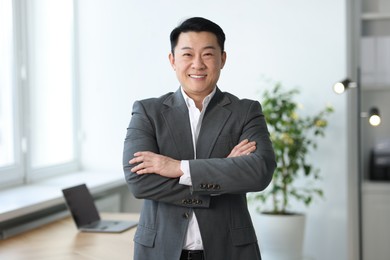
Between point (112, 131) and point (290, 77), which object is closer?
point (290, 77)

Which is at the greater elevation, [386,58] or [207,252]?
A: [386,58]

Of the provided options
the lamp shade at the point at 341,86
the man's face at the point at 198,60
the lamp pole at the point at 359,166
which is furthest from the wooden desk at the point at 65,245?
the lamp pole at the point at 359,166

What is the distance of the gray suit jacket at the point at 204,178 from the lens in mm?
1971

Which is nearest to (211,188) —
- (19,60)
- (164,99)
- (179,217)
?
(179,217)

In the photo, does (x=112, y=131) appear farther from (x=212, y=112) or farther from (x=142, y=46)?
(x=212, y=112)

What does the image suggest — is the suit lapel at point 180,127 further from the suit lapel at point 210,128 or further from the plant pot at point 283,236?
the plant pot at point 283,236

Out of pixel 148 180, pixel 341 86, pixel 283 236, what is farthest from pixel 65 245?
pixel 341 86

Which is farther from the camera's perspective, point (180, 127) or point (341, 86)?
point (341, 86)

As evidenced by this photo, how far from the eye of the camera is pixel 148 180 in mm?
2074

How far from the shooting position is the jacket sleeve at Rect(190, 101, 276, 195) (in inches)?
78.6

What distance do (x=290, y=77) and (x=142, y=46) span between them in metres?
→ 1.08

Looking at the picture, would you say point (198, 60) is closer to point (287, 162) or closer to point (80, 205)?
point (80, 205)

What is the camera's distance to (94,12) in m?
4.68

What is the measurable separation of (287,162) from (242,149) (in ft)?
7.52
